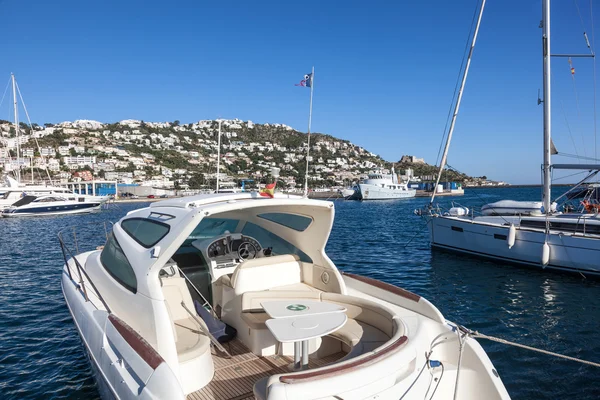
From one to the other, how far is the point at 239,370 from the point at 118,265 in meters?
2.36

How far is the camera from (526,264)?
1675 cm

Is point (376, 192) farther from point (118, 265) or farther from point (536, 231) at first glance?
point (118, 265)

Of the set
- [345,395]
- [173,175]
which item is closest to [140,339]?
[345,395]

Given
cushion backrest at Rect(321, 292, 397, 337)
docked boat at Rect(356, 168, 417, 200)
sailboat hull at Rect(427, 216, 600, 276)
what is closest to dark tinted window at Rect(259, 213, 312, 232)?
cushion backrest at Rect(321, 292, 397, 337)

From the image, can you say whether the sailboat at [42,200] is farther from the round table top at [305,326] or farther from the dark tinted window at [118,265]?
the round table top at [305,326]

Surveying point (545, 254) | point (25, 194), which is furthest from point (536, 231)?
point (25, 194)

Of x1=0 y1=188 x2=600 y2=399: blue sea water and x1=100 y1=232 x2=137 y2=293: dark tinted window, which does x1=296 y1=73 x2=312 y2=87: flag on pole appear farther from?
x1=100 y1=232 x2=137 y2=293: dark tinted window

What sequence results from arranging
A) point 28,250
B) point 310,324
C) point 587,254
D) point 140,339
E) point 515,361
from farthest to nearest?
point 28,250 < point 587,254 < point 515,361 < point 140,339 < point 310,324

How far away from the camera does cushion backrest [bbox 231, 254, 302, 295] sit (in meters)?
5.84

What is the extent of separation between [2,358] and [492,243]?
17.8 meters

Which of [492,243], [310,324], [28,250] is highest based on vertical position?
[310,324]

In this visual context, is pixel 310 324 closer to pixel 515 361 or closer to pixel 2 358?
pixel 515 361

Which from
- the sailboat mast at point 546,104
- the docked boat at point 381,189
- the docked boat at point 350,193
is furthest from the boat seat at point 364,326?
the docked boat at point 350,193

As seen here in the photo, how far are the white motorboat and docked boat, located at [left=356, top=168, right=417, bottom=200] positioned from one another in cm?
8066
